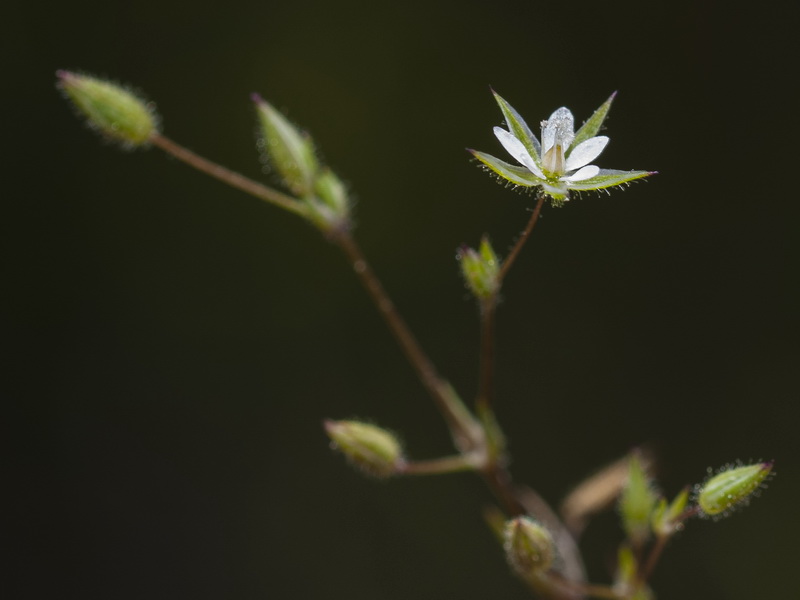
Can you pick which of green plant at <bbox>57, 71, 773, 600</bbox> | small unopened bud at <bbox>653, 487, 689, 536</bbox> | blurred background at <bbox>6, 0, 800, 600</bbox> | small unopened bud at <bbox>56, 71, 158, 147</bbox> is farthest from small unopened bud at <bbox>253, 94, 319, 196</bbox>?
blurred background at <bbox>6, 0, 800, 600</bbox>

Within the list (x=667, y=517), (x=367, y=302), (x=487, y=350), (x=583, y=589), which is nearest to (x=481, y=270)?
(x=487, y=350)

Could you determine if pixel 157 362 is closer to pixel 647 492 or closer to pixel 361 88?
pixel 361 88

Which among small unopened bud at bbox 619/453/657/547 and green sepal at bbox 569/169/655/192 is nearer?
green sepal at bbox 569/169/655/192

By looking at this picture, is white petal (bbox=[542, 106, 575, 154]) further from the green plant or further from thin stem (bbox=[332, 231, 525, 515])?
thin stem (bbox=[332, 231, 525, 515])

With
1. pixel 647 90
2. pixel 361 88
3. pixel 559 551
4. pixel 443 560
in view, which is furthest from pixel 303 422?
pixel 647 90

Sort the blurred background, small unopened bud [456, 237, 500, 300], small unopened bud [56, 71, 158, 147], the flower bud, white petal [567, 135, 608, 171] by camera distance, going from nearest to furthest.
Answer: white petal [567, 135, 608, 171] → small unopened bud [456, 237, 500, 300] → the flower bud → small unopened bud [56, 71, 158, 147] → the blurred background

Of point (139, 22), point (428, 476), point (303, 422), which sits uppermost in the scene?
point (139, 22)
